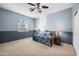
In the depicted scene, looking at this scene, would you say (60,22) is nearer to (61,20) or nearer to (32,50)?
(61,20)

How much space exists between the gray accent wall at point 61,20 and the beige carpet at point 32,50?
39cm

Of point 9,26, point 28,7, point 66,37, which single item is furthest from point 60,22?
point 9,26

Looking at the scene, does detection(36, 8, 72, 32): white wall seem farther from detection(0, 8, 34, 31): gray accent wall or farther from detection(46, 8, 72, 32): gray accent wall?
detection(0, 8, 34, 31): gray accent wall

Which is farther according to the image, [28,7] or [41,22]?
[41,22]

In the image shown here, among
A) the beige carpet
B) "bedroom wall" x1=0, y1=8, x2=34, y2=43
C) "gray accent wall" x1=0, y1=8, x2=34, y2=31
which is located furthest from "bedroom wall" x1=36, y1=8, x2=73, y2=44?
"gray accent wall" x1=0, y1=8, x2=34, y2=31

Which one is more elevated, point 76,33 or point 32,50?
point 76,33

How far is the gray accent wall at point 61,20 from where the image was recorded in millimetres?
1803

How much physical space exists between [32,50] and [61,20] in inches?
37.1

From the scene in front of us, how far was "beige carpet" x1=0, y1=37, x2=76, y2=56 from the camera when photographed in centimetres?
179

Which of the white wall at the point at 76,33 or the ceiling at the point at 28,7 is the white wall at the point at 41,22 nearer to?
the ceiling at the point at 28,7

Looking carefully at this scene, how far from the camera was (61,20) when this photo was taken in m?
1.85

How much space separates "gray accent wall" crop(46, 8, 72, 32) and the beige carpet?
392 millimetres

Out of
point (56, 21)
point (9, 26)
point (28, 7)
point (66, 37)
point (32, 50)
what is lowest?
point (32, 50)

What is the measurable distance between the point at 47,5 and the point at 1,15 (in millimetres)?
1037
